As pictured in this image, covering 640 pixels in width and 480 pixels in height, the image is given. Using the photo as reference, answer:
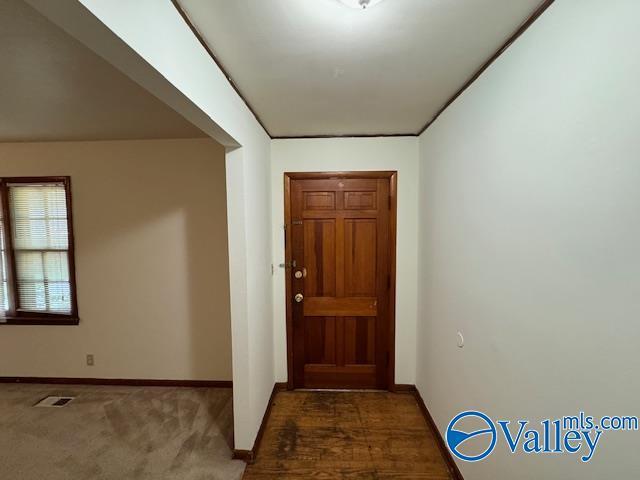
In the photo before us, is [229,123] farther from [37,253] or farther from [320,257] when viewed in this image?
[37,253]

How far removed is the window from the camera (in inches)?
98.9

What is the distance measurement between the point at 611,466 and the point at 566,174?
2.84 ft

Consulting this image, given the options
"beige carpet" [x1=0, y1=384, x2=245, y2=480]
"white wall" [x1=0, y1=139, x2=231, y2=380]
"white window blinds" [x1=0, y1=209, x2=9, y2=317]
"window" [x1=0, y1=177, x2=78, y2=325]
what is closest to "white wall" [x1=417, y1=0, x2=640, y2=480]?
"beige carpet" [x1=0, y1=384, x2=245, y2=480]

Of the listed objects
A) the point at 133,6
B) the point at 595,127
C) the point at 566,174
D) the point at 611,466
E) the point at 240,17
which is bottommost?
the point at 611,466

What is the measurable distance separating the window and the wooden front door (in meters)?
2.16

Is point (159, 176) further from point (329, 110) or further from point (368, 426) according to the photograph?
point (368, 426)

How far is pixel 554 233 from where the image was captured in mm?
914

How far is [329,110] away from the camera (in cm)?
181

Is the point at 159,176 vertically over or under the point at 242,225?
over

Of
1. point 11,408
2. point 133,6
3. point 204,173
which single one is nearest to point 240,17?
point 133,6

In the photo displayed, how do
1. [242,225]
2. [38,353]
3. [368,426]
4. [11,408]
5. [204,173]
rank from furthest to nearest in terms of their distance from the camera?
1. [38,353]
2. [204,173]
3. [11,408]
4. [368,426]
5. [242,225]

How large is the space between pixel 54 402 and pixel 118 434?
3.00ft

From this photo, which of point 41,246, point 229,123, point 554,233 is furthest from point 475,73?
point 41,246

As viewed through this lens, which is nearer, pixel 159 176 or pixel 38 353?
pixel 159 176
